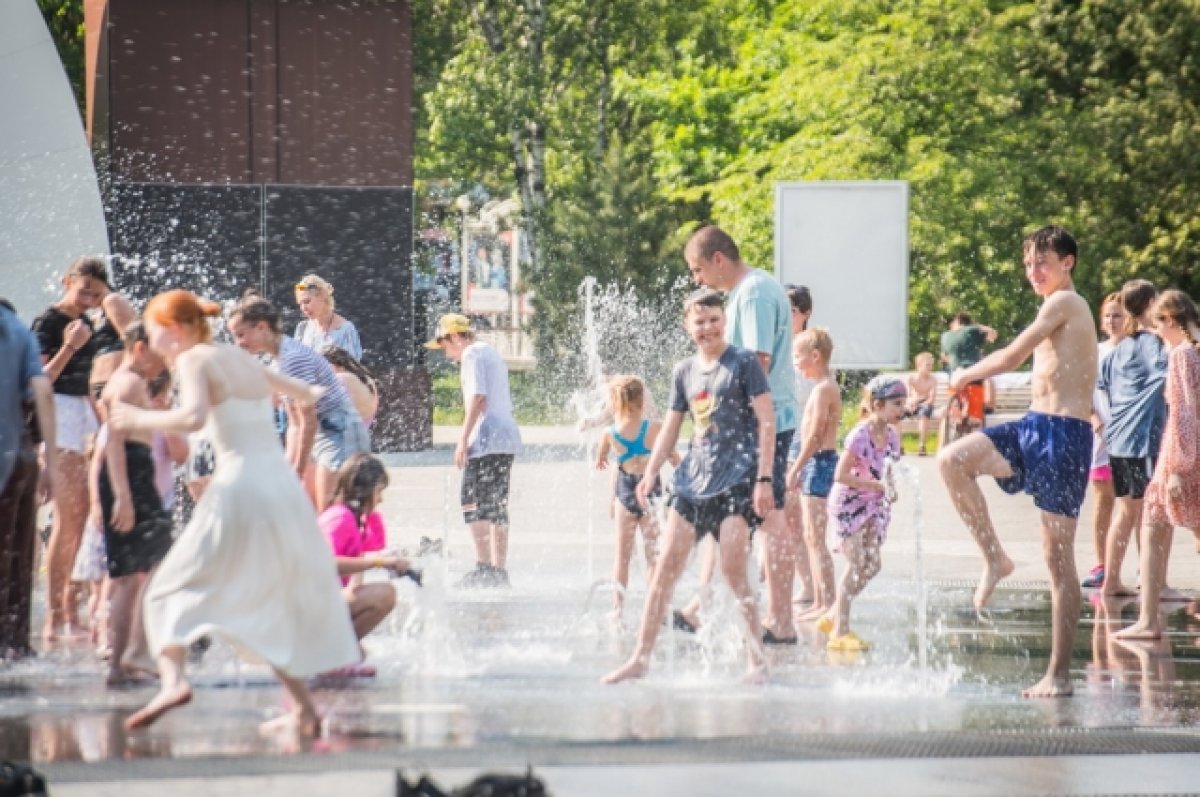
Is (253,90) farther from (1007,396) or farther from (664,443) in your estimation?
(664,443)

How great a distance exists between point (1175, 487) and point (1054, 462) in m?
2.22

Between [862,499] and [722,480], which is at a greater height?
[722,480]

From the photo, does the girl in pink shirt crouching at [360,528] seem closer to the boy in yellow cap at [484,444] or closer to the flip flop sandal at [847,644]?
the flip flop sandal at [847,644]

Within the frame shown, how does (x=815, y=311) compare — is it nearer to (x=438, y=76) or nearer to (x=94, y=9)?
(x=94, y=9)

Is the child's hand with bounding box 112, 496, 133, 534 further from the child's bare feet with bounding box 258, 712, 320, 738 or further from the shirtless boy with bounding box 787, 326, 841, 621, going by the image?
the shirtless boy with bounding box 787, 326, 841, 621

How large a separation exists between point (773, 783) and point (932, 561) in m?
8.38

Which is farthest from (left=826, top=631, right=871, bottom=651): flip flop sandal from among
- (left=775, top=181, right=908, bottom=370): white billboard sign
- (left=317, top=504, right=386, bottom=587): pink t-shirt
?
(left=775, top=181, right=908, bottom=370): white billboard sign

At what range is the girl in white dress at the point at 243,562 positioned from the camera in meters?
7.42

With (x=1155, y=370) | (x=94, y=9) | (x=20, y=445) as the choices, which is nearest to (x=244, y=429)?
(x=20, y=445)

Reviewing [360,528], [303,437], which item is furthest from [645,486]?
[303,437]

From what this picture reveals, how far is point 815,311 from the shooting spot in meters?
15.6

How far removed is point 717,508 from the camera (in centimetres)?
885

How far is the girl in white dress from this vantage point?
7418 mm

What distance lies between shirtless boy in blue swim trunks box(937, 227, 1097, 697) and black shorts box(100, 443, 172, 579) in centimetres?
347
